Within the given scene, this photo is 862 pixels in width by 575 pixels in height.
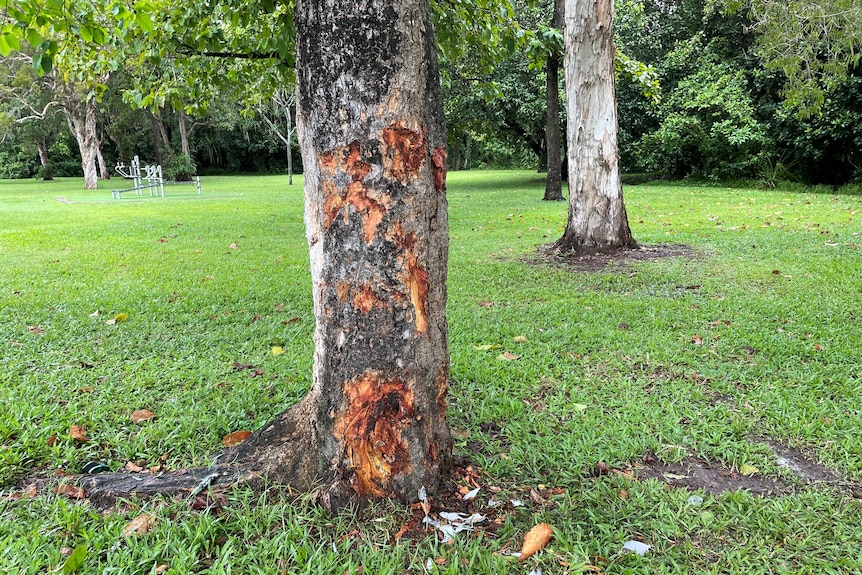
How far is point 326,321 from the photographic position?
2059 millimetres

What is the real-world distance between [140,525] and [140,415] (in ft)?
3.48

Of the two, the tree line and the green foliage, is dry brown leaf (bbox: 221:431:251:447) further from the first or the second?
the green foliage

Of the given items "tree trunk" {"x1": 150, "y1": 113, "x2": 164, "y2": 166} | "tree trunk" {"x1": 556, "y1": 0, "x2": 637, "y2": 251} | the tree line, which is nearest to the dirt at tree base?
"tree trunk" {"x1": 556, "y1": 0, "x2": 637, "y2": 251}

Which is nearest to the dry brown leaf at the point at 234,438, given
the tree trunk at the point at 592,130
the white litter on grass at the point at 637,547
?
the white litter on grass at the point at 637,547

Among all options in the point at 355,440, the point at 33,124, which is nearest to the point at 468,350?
the point at 355,440

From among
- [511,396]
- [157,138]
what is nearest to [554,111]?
[511,396]

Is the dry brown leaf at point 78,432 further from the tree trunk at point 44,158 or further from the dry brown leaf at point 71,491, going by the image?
the tree trunk at point 44,158

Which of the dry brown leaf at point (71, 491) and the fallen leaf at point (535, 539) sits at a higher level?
the dry brown leaf at point (71, 491)

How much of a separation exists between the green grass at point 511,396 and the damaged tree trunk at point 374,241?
24cm

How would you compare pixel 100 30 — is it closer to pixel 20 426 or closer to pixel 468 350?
pixel 20 426

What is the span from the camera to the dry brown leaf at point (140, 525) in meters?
1.99

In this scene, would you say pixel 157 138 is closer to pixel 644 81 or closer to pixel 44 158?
pixel 44 158

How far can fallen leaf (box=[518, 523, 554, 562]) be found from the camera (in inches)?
75.9

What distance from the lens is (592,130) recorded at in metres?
6.91
